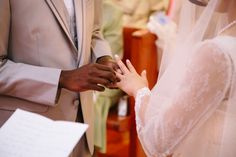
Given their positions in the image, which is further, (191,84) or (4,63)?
(4,63)

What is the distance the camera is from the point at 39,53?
4.52ft

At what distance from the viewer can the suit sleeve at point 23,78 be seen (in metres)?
1.33

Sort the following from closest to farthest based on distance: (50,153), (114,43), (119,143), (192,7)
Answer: (50,153) → (192,7) → (114,43) → (119,143)

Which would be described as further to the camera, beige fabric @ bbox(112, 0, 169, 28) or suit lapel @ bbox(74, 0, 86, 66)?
beige fabric @ bbox(112, 0, 169, 28)

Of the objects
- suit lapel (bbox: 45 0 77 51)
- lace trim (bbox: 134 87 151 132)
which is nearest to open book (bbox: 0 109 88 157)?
lace trim (bbox: 134 87 151 132)

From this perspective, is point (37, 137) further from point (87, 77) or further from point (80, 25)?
point (80, 25)

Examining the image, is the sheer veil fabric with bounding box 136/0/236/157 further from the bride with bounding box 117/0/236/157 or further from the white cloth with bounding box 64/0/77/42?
the white cloth with bounding box 64/0/77/42

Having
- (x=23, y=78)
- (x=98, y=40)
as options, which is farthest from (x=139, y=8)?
(x=23, y=78)

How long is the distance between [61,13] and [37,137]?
0.49 m

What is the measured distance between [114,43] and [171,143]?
5.89 feet

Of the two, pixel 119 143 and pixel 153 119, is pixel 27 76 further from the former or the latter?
pixel 119 143

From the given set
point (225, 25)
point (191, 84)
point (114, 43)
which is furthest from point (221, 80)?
point (114, 43)

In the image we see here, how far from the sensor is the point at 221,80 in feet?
3.53

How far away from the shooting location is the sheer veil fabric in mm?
1074
